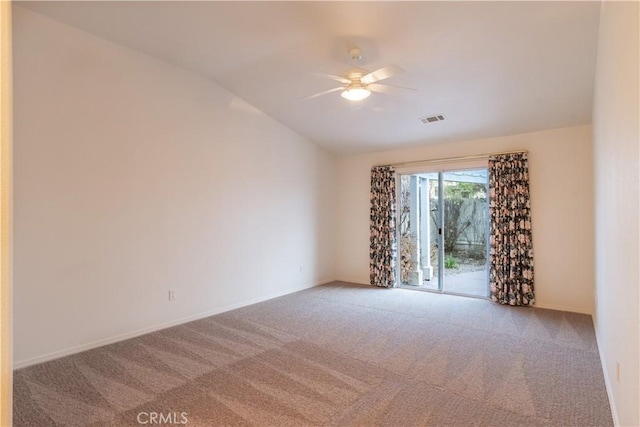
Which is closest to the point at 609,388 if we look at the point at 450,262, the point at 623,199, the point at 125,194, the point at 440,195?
the point at 623,199

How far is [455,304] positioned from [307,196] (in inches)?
119

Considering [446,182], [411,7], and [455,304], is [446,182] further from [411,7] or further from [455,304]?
[411,7]

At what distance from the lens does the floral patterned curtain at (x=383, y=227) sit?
5984 millimetres

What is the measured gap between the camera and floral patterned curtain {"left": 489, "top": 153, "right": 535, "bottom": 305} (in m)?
4.70

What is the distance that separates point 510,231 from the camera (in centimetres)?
480

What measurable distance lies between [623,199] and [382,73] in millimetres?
1878

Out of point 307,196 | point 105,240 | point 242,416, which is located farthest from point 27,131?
point 307,196

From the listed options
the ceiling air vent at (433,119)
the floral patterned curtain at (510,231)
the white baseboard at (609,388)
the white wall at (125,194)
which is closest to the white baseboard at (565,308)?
the floral patterned curtain at (510,231)

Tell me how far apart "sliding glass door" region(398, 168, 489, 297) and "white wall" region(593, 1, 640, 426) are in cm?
294

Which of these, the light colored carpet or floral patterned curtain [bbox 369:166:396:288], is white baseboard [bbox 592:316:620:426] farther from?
floral patterned curtain [bbox 369:166:396:288]

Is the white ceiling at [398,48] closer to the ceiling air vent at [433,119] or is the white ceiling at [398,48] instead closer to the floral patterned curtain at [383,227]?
the ceiling air vent at [433,119]

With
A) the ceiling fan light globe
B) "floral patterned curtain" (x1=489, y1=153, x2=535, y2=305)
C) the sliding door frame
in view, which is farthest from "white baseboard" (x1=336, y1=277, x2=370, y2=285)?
the ceiling fan light globe

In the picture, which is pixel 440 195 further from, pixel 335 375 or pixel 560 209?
pixel 335 375

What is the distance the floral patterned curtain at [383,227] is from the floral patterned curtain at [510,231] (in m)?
1.62
